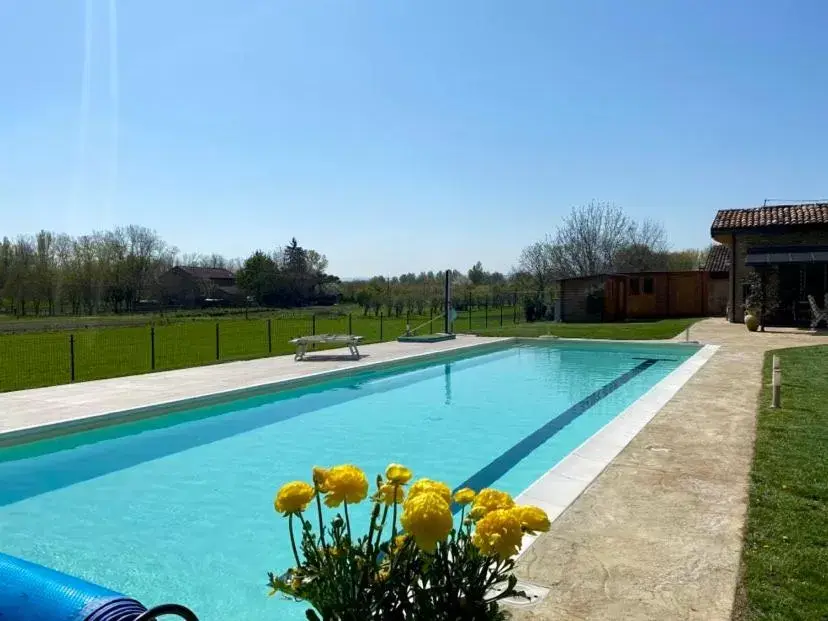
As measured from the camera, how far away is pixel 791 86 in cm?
1424

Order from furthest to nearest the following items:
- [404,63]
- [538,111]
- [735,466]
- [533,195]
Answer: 1. [533,195]
2. [538,111]
3. [404,63]
4. [735,466]

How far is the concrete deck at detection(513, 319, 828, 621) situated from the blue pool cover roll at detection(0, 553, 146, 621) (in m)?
1.66

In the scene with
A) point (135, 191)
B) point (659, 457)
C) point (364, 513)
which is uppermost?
point (135, 191)

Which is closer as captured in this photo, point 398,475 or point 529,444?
point 398,475

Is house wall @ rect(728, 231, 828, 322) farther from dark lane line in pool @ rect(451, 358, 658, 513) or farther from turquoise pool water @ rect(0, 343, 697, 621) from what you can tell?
dark lane line in pool @ rect(451, 358, 658, 513)

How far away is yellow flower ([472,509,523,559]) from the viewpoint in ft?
5.07

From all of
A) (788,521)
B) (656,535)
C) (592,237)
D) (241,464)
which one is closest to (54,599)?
(656,535)

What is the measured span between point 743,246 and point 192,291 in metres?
42.4

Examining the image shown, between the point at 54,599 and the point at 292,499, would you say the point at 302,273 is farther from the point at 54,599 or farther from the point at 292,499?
the point at 292,499

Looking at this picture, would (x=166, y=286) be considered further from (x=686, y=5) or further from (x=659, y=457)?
(x=659, y=457)

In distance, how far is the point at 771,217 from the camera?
2183 centimetres

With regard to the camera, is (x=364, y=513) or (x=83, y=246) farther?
(x=83, y=246)

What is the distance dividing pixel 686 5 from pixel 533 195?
14544mm

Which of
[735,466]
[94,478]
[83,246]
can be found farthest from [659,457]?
[83,246]
